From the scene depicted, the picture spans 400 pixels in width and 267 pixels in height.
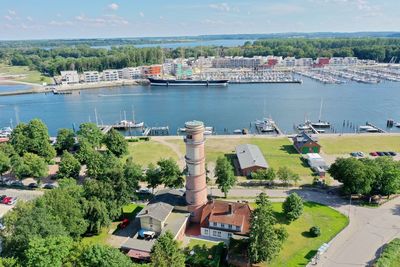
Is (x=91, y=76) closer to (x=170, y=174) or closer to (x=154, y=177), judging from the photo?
(x=154, y=177)

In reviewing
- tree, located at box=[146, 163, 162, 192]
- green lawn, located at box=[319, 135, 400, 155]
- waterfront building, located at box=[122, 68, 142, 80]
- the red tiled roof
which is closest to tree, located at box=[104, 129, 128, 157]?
tree, located at box=[146, 163, 162, 192]

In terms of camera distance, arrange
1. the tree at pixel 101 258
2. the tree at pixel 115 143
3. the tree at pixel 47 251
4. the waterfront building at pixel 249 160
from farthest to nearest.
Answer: the tree at pixel 115 143
the waterfront building at pixel 249 160
the tree at pixel 47 251
the tree at pixel 101 258

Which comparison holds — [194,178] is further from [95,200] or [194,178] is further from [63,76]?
[63,76]

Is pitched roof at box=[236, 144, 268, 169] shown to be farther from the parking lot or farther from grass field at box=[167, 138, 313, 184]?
the parking lot

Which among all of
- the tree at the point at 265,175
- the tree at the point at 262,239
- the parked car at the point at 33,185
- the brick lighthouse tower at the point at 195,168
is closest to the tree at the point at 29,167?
the parked car at the point at 33,185

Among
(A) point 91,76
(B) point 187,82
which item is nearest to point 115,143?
(B) point 187,82

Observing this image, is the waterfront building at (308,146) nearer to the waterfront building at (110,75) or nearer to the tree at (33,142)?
the tree at (33,142)

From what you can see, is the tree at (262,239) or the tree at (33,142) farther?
the tree at (33,142)
